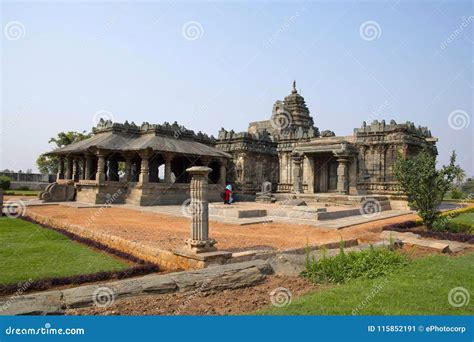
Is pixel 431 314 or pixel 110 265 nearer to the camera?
pixel 431 314

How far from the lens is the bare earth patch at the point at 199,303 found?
4.62 m

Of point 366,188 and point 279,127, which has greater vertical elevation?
point 279,127

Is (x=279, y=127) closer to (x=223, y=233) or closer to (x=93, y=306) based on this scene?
(x=223, y=233)

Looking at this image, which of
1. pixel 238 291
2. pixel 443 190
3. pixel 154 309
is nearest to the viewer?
pixel 154 309

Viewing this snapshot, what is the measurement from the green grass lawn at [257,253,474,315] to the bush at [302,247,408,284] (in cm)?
25

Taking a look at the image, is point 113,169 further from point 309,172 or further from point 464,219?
point 464,219

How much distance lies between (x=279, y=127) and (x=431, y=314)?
112 ft

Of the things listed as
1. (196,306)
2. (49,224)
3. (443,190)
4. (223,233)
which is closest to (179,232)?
(223,233)

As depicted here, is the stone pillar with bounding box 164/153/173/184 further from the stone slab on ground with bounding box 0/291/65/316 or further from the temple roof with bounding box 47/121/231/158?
the stone slab on ground with bounding box 0/291/65/316

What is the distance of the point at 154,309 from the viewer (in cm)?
470

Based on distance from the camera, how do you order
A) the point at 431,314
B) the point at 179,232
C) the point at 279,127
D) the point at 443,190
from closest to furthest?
1. the point at 431,314
2. the point at 179,232
3. the point at 443,190
4. the point at 279,127

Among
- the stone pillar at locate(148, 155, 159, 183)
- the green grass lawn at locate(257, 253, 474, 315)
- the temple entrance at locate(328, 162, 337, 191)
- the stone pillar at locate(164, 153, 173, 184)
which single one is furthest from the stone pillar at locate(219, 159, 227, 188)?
the green grass lawn at locate(257, 253, 474, 315)

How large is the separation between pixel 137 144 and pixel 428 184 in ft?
58.0

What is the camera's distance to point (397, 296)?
5.01 metres
